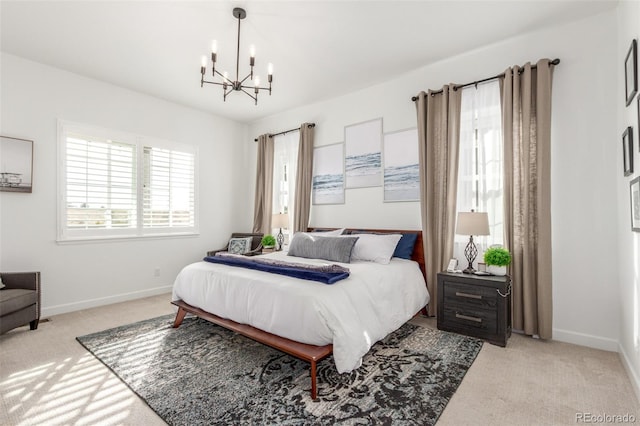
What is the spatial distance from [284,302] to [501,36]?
3.32 m

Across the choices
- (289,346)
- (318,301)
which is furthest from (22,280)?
(318,301)

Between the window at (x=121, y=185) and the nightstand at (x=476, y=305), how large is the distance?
13.1 ft

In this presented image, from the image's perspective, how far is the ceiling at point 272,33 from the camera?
105 inches

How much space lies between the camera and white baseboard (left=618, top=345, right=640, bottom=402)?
2004mm

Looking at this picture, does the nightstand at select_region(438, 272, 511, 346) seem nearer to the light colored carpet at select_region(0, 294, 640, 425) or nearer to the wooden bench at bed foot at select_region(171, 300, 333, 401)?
the light colored carpet at select_region(0, 294, 640, 425)

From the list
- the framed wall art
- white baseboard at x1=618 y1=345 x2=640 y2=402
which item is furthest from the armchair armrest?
white baseboard at x1=618 y1=345 x2=640 y2=402

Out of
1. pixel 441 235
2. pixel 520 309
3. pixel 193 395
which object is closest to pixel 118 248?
pixel 193 395

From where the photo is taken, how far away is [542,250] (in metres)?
2.86

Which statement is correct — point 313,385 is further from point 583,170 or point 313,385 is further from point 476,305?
point 583,170

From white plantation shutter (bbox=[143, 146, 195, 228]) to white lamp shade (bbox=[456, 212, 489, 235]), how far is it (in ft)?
13.5

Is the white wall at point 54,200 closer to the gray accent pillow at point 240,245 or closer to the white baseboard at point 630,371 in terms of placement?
the gray accent pillow at point 240,245

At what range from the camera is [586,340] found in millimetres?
2766

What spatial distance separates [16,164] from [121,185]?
1.07 meters

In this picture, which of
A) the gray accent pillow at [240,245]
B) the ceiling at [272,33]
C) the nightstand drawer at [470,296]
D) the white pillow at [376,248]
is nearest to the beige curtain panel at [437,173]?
the nightstand drawer at [470,296]
